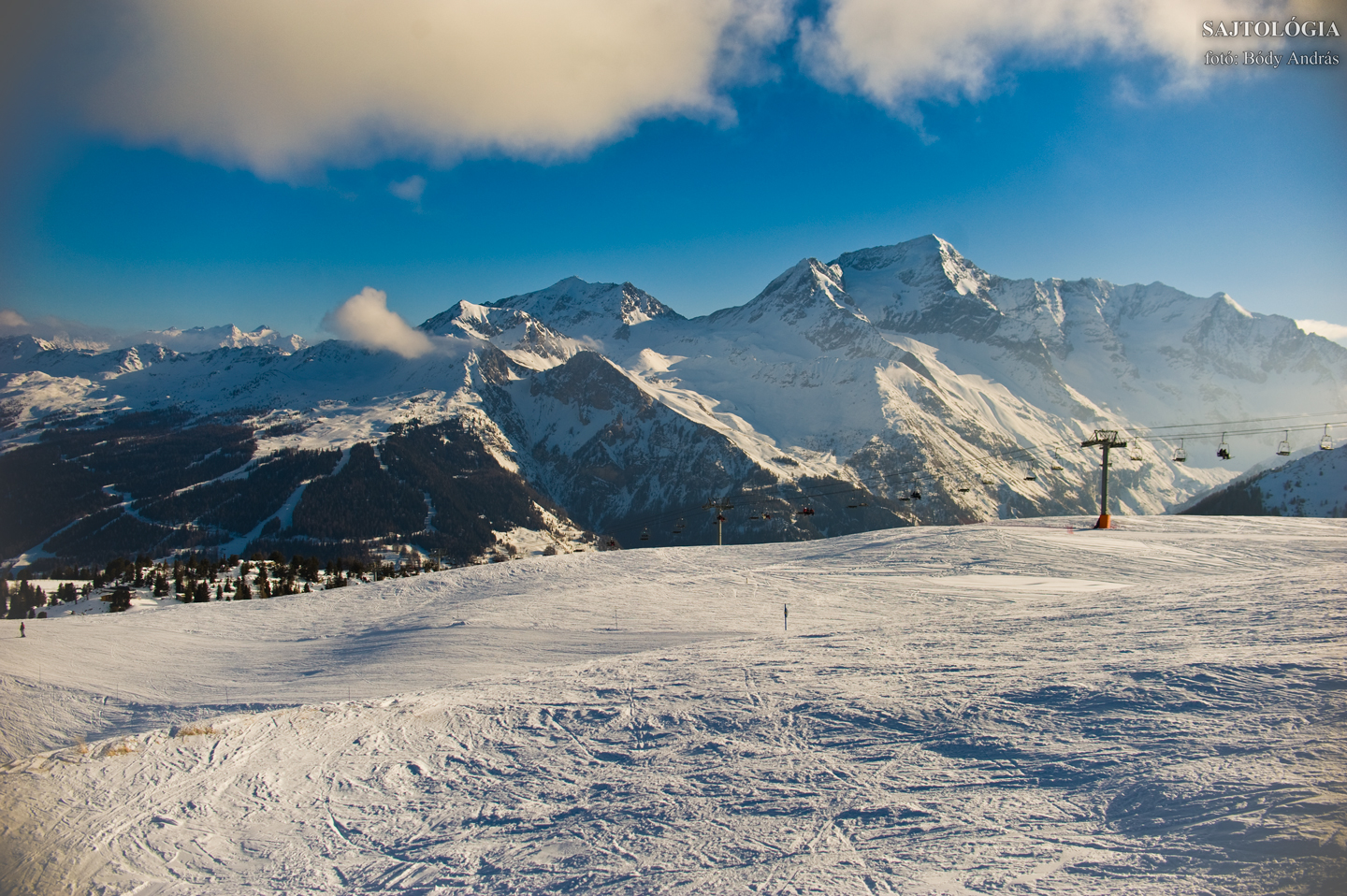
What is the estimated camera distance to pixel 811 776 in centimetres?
1038

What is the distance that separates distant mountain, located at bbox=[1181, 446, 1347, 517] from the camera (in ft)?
328

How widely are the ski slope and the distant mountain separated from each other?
105 m

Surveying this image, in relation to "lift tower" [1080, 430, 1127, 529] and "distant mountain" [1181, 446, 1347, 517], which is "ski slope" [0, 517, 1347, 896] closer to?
Result: "lift tower" [1080, 430, 1127, 529]

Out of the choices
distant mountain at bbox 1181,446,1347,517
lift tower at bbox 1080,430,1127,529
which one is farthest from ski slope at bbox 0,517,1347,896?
→ distant mountain at bbox 1181,446,1347,517

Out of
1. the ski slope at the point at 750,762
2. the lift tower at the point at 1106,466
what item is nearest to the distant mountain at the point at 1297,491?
the lift tower at the point at 1106,466

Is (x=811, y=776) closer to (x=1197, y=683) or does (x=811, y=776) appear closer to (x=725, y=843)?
(x=725, y=843)

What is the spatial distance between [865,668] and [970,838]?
280 inches

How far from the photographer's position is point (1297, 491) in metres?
105

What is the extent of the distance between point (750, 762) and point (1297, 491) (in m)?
132

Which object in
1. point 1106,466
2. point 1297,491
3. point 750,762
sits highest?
point 1106,466

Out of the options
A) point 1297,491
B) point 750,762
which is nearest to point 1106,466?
point 750,762

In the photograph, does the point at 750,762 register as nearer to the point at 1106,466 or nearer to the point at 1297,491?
the point at 1106,466

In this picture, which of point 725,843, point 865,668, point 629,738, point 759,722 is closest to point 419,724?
point 629,738

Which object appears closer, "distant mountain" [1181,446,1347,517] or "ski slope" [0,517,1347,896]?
"ski slope" [0,517,1347,896]
